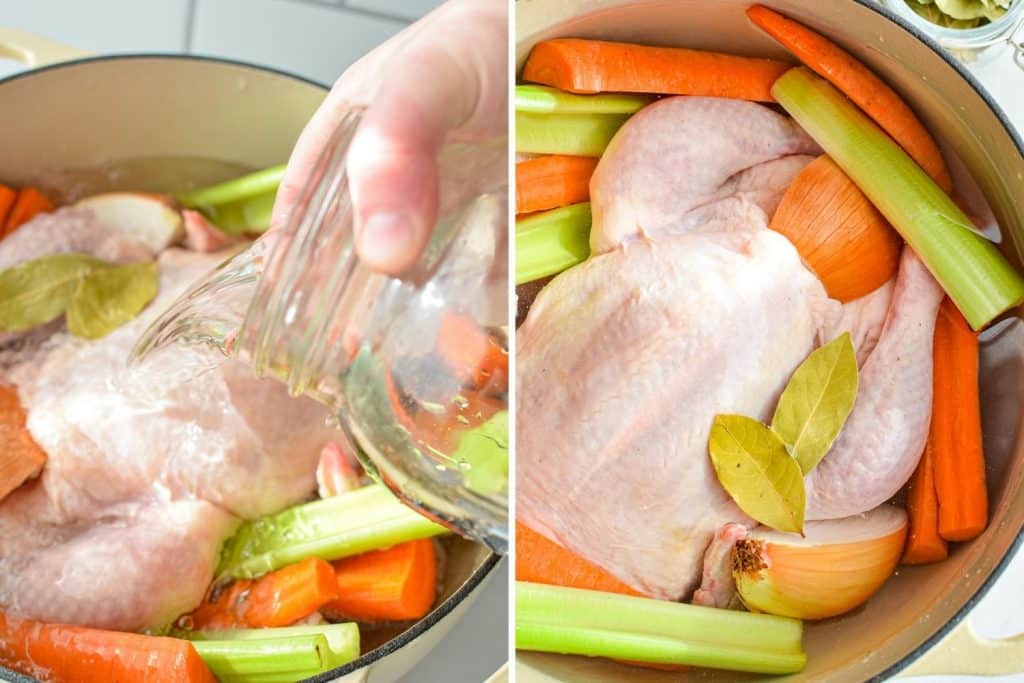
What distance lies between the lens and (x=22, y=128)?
1149 mm

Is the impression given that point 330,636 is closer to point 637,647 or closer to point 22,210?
point 637,647

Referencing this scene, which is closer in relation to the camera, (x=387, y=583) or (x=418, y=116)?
(x=418, y=116)

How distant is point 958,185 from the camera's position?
2.14 ft

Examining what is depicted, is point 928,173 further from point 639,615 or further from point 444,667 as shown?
point 444,667

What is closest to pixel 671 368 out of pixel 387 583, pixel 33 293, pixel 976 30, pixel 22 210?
pixel 976 30

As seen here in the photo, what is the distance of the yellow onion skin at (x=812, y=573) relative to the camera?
1.89ft

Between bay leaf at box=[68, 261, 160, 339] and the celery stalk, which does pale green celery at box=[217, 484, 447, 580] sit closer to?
bay leaf at box=[68, 261, 160, 339]

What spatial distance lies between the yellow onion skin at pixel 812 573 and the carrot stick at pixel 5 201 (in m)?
0.97

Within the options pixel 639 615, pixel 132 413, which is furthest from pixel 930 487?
pixel 132 413

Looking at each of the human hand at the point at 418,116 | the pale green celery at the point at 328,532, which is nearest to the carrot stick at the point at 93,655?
the pale green celery at the point at 328,532

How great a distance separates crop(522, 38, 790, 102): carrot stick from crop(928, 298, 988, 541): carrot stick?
0.18 m

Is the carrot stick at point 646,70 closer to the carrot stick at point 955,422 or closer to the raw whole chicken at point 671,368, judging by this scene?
the raw whole chicken at point 671,368

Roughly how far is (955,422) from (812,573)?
0.13 metres

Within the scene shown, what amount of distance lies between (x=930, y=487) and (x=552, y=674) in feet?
0.81
